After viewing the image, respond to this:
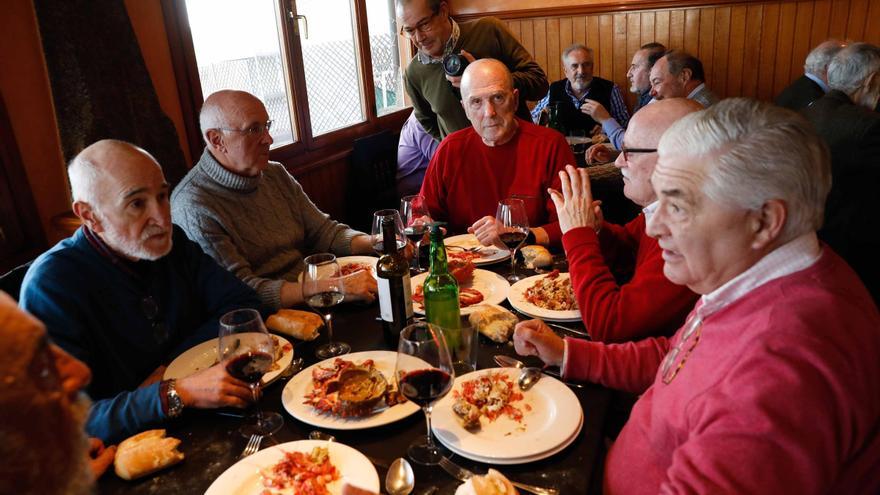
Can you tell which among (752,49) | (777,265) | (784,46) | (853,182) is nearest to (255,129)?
(777,265)

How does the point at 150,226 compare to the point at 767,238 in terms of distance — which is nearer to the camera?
the point at 767,238

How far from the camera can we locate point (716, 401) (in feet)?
2.82

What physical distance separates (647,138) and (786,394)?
939 mm


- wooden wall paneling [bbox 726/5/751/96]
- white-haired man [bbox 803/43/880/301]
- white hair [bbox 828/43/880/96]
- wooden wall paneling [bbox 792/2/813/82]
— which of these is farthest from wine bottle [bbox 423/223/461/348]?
wooden wall paneling [bbox 792/2/813/82]

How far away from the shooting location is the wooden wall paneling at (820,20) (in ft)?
16.2

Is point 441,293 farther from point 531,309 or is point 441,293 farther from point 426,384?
point 426,384

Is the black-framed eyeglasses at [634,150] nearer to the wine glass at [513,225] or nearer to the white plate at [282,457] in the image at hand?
the wine glass at [513,225]

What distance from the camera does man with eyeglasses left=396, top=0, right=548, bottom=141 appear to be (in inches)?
132

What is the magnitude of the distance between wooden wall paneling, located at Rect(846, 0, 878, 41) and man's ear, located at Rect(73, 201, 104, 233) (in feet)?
18.8

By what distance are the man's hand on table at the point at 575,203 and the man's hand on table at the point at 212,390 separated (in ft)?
3.35

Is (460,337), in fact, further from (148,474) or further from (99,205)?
(99,205)

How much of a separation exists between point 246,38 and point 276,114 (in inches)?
19.3

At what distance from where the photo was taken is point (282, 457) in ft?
3.68

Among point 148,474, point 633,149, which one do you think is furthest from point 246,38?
point 148,474
